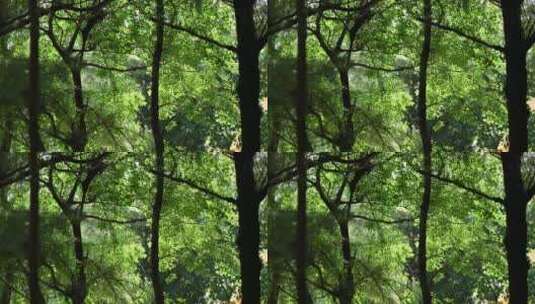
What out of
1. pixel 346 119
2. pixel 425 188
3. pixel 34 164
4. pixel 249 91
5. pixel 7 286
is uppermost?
pixel 249 91

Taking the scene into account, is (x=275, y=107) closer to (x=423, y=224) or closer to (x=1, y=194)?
(x=423, y=224)

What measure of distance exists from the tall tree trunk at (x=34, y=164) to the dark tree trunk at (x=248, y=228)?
2.35 ft

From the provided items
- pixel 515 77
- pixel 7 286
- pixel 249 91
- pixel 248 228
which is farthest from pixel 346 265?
pixel 7 286

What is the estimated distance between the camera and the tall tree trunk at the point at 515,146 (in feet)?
8.76

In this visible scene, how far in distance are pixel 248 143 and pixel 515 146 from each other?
913 millimetres

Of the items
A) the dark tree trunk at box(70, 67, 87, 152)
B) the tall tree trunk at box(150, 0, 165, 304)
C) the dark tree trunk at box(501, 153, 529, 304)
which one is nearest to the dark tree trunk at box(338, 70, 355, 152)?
the dark tree trunk at box(501, 153, 529, 304)

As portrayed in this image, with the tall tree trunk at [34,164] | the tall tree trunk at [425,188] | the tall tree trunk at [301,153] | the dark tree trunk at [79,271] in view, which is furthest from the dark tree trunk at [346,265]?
the tall tree trunk at [34,164]

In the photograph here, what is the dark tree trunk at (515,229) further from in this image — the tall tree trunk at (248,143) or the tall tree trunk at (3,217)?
the tall tree trunk at (3,217)

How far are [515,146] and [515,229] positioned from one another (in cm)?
28

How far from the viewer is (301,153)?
276 centimetres

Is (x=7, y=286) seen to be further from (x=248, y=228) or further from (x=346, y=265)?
(x=346, y=265)

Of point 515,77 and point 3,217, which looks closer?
point 515,77

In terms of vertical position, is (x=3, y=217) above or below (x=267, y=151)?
below

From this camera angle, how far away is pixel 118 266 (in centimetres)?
282
